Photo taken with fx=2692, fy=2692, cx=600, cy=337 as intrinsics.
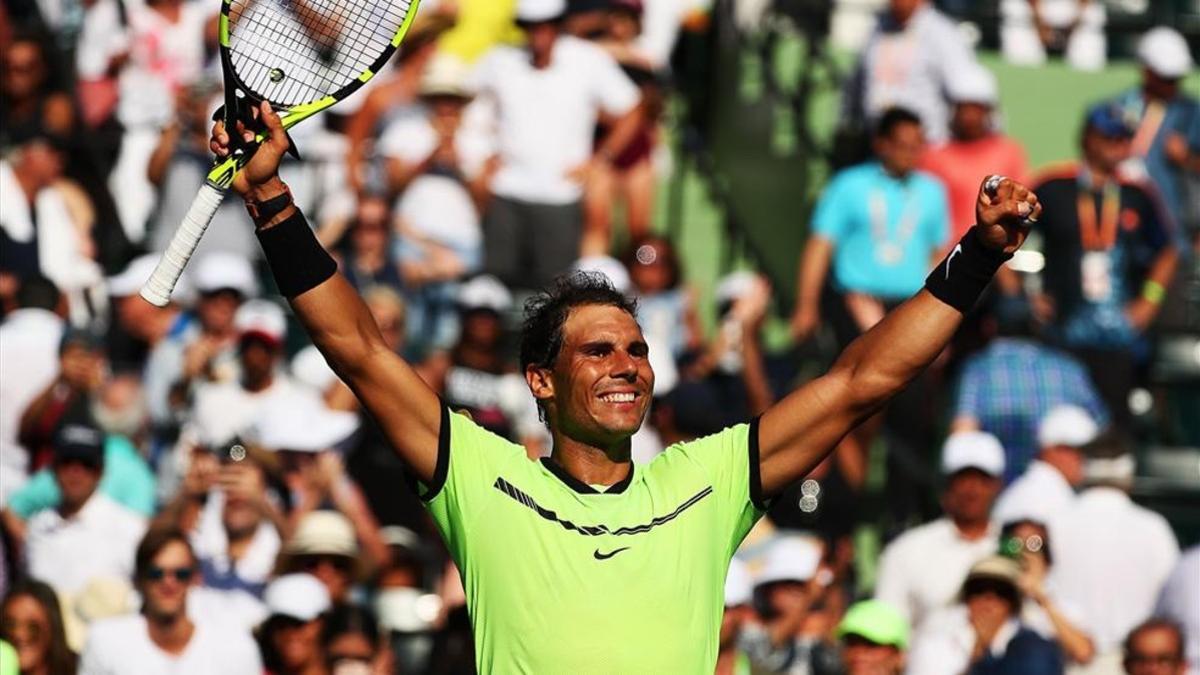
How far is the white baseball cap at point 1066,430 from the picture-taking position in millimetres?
11602

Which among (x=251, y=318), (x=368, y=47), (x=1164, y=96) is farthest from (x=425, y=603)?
(x=1164, y=96)

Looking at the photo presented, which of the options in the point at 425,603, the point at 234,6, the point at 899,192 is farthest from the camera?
the point at 899,192

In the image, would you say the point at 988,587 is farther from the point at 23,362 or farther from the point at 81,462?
the point at 23,362

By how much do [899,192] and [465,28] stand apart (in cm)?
289

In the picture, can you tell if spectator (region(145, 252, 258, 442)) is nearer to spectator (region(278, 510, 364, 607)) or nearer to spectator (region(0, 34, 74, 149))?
spectator (region(278, 510, 364, 607))

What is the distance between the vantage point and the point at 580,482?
20.5ft

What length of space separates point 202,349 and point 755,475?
6.14 m

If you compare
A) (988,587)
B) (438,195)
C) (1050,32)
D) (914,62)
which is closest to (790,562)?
(988,587)

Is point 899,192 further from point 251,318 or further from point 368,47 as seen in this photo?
point 368,47

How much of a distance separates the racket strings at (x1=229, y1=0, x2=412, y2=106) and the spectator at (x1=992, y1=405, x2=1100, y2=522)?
504 cm

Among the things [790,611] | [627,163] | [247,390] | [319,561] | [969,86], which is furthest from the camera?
[627,163]

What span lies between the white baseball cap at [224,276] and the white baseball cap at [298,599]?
2.68 metres

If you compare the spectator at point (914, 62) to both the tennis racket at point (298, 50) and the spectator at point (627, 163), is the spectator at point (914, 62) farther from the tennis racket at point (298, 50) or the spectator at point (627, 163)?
the tennis racket at point (298, 50)

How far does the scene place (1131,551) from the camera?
11.2 meters
